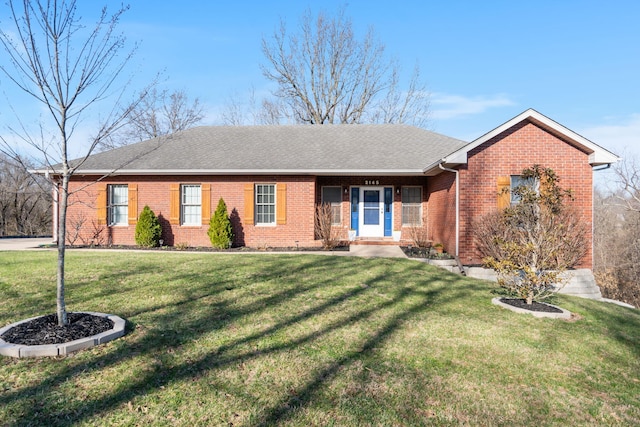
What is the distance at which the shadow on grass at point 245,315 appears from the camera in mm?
3360

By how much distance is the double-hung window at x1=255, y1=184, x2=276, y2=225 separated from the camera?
14016 millimetres

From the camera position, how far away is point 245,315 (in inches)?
221

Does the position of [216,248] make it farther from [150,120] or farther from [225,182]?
[150,120]

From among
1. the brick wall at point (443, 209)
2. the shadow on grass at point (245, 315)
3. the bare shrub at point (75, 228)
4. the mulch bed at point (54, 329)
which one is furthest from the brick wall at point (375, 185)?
the mulch bed at point (54, 329)

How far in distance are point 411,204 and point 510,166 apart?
4636 millimetres

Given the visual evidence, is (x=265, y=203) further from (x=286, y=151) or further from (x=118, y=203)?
(x=118, y=203)

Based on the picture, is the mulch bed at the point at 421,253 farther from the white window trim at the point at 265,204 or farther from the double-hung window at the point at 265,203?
the double-hung window at the point at 265,203

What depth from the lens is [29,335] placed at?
440 cm

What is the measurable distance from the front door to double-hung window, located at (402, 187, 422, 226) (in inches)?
32.7

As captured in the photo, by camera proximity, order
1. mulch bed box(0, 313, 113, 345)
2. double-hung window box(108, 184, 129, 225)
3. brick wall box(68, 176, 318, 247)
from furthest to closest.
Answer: double-hung window box(108, 184, 129, 225) → brick wall box(68, 176, 318, 247) → mulch bed box(0, 313, 113, 345)

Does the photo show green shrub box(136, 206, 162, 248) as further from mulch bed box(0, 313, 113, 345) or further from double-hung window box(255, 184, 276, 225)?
mulch bed box(0, 313, 113, 345)

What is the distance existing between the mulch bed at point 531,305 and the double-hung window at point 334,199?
27.3 feet

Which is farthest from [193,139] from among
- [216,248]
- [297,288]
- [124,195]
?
[297,288]

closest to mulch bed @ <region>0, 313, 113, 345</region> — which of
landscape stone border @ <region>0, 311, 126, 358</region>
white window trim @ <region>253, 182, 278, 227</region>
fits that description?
landscape stone border @ <region>0, 311, 126, 358</region>
